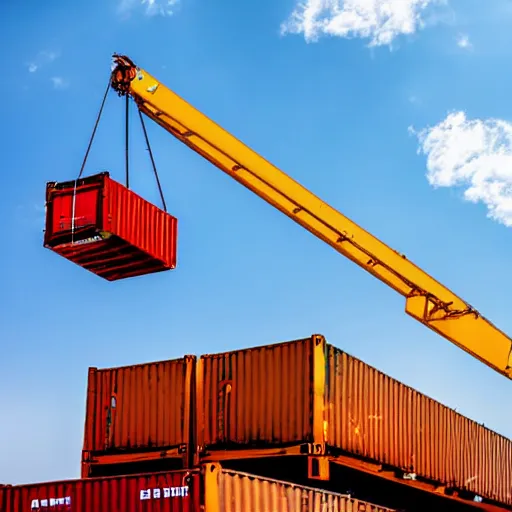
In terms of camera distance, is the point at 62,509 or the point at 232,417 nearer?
the point at 62,509

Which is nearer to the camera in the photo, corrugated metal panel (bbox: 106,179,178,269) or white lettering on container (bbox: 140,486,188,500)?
white lettering on container (bbox: 140,486,188,500)

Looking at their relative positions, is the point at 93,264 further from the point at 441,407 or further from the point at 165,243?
the point at 441,407

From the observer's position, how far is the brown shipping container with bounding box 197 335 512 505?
70.3 feet

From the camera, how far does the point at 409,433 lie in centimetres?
2520

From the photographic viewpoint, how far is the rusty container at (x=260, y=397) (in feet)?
70.1

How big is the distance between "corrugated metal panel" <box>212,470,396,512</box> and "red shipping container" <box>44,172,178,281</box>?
240 inches

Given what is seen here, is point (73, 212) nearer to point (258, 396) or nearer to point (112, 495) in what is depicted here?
point (258, 396)

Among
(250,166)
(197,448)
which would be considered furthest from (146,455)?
(250,166)

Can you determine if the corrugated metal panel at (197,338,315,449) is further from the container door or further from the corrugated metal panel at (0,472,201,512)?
the container door

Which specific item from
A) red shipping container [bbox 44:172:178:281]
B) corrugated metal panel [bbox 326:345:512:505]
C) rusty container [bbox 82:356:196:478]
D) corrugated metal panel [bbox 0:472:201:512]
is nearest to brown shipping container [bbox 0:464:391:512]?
corrugated metal panel [bbox 0:472:201:512]

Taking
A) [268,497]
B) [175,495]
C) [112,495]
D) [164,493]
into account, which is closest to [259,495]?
[268,497]

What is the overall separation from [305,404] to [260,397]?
1193 millimetres

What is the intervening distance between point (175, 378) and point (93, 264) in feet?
10.7

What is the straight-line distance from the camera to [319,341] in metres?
21.7
